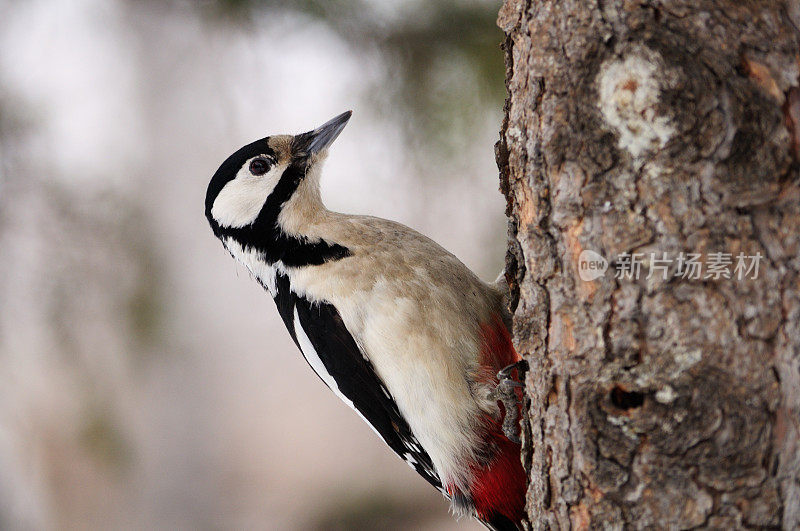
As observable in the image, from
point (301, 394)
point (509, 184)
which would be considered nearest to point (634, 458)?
point (509, 184)

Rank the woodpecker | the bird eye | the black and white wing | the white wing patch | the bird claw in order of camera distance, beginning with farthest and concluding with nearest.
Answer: the bird eye < the white wing patch < the black and white wing < the woodpecker < the bird claw

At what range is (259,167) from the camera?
215cm

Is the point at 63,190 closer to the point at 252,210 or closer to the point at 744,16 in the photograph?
the point at 252,210

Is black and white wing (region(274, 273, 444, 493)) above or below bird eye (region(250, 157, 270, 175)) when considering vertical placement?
below

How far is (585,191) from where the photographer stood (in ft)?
3.83

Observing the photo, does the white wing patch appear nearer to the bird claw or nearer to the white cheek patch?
the white cheek patch

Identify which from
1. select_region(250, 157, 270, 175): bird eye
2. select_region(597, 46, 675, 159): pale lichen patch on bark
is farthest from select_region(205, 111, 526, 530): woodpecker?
select_region(597, 46, 675, 159): pale lichen patch on bark

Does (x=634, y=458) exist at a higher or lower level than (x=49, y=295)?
lower

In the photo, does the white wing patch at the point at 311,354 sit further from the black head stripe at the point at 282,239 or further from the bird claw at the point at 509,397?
the bird claw at the point at 509,397

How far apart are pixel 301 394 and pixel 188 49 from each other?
5.44 feet

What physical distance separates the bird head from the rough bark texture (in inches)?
41.9

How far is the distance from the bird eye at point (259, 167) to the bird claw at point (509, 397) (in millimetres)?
920

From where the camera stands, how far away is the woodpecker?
5.94 feet

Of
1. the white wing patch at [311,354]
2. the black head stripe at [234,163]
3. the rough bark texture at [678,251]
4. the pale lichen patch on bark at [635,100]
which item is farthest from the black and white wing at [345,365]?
the pale lichen patch on bark at [635,100]
